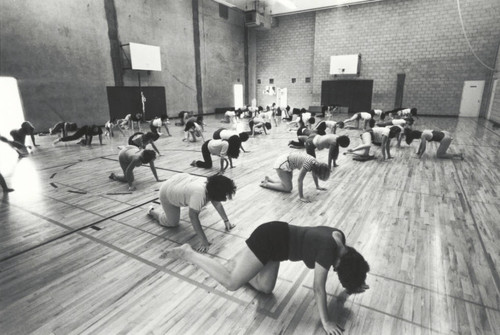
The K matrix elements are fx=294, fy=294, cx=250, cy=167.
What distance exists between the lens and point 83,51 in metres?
12.1

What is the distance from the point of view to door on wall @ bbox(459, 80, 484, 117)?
1552cm

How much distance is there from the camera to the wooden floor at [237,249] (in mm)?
2184

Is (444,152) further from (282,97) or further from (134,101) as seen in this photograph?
(282,97)

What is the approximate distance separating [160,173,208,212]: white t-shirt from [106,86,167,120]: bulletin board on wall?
11.9m

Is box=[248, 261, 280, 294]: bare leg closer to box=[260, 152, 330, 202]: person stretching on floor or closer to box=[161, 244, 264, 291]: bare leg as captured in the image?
box=[161, 244, 264, 291]: bare leg

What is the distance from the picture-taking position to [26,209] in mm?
4234

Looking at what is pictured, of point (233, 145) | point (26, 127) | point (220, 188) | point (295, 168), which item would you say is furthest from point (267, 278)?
point (26, 127)

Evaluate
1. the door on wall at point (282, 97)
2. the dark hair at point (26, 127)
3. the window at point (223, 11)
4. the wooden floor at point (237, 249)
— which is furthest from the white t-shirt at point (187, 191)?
the door on wall at point (282, 97)

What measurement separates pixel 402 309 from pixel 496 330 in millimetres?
599

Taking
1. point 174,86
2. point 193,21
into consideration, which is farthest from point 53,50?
point 193,21

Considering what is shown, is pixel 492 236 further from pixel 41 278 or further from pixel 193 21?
pixel 193 21

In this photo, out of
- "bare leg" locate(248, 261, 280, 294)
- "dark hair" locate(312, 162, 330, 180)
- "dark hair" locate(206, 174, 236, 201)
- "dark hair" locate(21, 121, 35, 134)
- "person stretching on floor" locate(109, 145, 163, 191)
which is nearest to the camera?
"bare leg" locate(248, 261, 280, 294)

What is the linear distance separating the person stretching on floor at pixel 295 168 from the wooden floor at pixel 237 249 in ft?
0.62

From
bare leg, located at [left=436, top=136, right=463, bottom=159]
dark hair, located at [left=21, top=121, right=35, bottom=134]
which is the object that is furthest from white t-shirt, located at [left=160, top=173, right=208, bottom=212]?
dark hair, located at [left=21, top=121, right=35, bottom=134]
